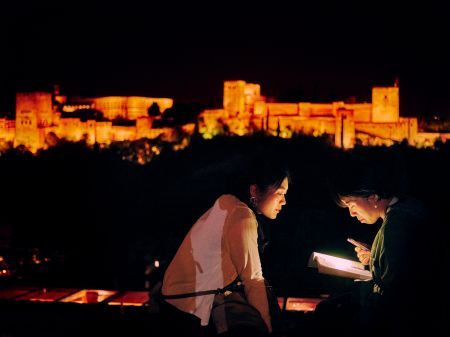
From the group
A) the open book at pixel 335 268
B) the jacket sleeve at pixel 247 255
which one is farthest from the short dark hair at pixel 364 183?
the jacket sleeve at pixel 247 255

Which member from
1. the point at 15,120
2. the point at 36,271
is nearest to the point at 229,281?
the point at 36,271

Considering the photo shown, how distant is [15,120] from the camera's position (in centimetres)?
3425

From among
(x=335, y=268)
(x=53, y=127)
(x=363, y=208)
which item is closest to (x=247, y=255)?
(x=335, y=268)

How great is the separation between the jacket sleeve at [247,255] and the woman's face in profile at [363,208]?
1.64ft

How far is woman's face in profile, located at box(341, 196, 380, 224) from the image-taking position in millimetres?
2041

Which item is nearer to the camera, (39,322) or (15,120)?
(39,322)

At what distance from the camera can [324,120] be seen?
107 ft

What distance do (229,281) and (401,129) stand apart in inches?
1263

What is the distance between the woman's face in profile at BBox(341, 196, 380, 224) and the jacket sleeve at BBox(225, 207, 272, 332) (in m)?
0.50

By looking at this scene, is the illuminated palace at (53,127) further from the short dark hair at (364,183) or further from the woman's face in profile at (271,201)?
the woman's face in profile at (271,201)

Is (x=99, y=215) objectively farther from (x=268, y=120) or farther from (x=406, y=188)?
(x=406, y=188)

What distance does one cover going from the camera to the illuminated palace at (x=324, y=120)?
32.0 meters

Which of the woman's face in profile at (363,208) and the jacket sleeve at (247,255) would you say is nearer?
the jacket sleeve at (247,255)

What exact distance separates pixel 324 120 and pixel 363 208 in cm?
3124
